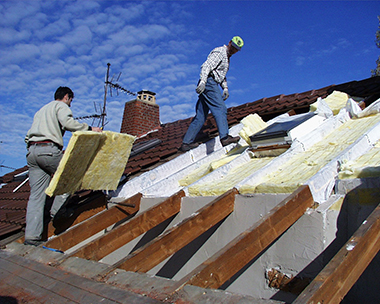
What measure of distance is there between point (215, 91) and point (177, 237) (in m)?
3.10

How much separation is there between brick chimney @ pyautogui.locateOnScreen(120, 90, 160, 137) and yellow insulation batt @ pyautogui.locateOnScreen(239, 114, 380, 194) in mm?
6819

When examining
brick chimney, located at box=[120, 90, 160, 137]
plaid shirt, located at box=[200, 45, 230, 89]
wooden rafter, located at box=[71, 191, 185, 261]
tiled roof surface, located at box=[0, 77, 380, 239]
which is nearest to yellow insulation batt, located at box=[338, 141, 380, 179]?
wooden rafter, located at box=[71, 191, 185, 261]

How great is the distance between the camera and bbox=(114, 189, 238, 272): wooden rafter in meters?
2.01

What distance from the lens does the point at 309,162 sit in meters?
2.94

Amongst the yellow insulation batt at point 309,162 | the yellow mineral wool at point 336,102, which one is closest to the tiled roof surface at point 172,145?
the yellow mineral wool at point 336,102

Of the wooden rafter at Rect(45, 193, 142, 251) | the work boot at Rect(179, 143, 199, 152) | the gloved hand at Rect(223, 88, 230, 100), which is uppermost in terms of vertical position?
the gloved hand at Rect(223, 88, 230, 100)

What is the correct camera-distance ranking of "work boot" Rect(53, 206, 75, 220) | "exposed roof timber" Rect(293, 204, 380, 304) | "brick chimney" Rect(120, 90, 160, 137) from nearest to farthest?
"exposed roof timber" Rect(293, 204, 380, 304)
"work boot" Rect(53, 206, 75, 220)
"brick chimney" Rect(120, 90, 160, 137)

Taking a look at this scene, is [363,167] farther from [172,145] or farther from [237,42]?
[172,145]

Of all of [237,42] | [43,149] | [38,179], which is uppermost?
[237,42]

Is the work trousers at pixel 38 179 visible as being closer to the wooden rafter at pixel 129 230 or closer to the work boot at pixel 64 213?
the work boot at pixel 64 213

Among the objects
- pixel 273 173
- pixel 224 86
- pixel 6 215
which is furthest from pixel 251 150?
pixel 6 215

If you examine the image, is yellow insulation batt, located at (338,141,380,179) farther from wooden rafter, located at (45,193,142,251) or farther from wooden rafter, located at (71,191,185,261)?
wooden rafter, located at (45,193,142,251)

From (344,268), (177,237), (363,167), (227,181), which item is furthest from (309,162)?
(344,268)

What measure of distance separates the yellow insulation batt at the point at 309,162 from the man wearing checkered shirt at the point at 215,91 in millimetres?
1639
